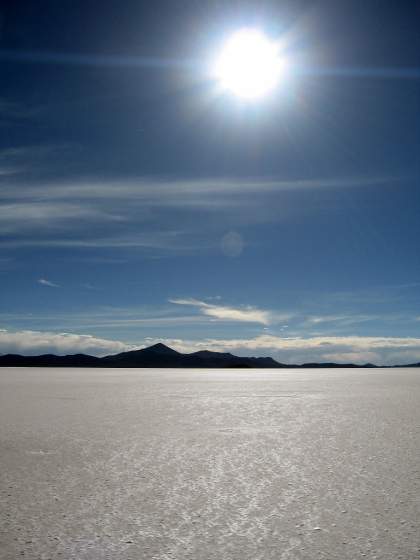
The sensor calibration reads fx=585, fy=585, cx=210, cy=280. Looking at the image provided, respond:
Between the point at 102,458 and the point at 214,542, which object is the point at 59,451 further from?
the point at 214,542

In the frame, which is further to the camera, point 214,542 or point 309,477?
point 309,477

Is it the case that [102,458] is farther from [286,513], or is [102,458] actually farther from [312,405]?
[312,405]

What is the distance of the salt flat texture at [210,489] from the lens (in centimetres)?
533

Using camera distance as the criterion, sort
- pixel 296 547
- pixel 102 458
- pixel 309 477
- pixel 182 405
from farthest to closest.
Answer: pixel 182 405, pixel 102 458, pixel 309 477, pixel 296 547

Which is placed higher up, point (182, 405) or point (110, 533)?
point (182, 405)

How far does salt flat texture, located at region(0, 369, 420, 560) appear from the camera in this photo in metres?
5.33

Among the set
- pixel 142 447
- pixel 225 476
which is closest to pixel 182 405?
pixel 142 447

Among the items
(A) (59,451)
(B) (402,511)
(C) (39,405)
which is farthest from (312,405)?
(B) (402,511)

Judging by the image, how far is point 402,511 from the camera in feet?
20.8

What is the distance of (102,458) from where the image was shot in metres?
9.38

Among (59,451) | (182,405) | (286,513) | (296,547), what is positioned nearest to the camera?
(296,547)

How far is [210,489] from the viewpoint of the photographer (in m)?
7.36

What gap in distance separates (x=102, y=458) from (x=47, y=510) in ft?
9.70

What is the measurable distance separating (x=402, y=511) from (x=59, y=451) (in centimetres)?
594
